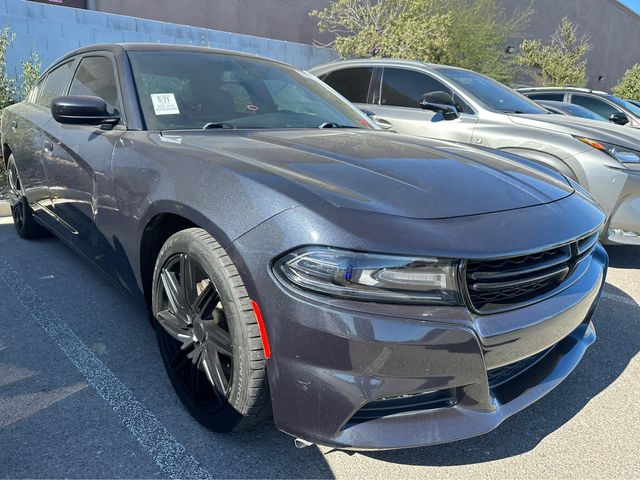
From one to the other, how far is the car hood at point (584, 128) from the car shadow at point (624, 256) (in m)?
0.99

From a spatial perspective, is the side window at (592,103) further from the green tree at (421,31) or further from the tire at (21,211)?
the tire at (21,211)

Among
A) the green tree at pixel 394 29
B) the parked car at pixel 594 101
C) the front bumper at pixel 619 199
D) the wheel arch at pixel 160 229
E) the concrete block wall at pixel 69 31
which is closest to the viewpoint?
the wheel arch at pixel 160 229

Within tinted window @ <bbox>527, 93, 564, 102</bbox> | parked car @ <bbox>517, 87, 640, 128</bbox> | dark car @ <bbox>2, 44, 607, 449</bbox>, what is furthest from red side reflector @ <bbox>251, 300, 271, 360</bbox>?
tinted window @ <bbox>527, 93, 564, 102</bbox>

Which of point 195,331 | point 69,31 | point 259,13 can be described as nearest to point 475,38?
point 259,13

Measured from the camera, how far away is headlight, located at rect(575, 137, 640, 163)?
3938mm

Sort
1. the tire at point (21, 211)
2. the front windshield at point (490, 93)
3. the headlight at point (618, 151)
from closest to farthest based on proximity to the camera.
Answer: the headlight at point (618, 151) < the tire at point (21, 211) < the front windshield at point (490, 93)

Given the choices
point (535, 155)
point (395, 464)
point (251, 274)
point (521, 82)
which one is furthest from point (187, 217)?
point (521, 82)

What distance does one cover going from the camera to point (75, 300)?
3.17m

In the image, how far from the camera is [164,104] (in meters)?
2.50

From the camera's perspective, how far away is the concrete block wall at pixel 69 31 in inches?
317

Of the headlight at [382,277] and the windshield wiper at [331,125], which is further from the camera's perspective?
the windshield wiper at [331,125]

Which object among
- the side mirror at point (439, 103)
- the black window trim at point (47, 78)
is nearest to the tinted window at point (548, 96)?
the side mirror at point (439, 103)

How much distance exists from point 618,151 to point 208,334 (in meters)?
3.68

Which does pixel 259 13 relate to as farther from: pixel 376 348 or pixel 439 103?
pixel 376 348
